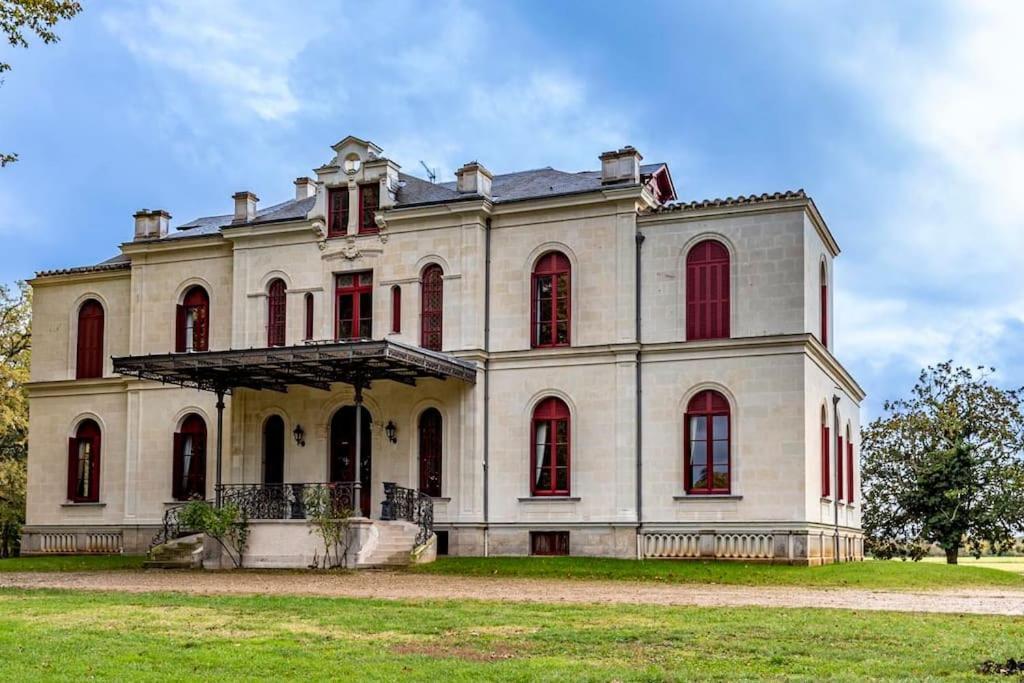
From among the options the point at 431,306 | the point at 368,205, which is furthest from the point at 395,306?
the point at 368,205

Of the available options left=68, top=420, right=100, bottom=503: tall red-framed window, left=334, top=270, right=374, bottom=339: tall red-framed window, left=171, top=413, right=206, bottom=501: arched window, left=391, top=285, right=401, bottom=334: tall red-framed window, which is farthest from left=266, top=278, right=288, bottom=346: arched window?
Result: left=68, top=420, right=100, bottom=503: tall red-framed window

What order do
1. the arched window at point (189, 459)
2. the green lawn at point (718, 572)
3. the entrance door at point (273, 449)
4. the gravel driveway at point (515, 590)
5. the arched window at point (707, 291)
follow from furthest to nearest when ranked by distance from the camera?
1. the arched window at point (189, 459)
2. the entrance door at point (273, 449)
3. the arched window at point (707, 291)
4. the green lawn at point (718, 572)
5. the gravel driveway at point (515, 590)

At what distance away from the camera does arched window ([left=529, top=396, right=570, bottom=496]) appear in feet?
100

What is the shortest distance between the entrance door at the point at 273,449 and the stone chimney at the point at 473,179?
25.5 feet

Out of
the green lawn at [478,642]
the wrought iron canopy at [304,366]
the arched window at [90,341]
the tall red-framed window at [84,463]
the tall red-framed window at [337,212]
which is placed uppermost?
the tall red-framed window at [337,212]

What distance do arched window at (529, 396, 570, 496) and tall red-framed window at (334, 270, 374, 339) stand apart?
5.11 metres

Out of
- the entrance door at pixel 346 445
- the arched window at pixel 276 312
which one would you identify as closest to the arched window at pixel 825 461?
the entrance door at pixel 346 445

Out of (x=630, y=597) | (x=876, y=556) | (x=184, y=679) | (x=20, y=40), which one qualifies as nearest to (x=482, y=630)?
(x=184, y=679)

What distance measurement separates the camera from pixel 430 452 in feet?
105

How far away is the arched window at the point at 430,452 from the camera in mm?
31688

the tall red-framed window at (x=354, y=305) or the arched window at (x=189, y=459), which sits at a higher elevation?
the tall red-framed window at (x=354, y=305)

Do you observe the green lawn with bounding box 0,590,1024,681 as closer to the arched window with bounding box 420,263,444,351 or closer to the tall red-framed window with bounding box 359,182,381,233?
the arched window with bounding box 420,263,444,351

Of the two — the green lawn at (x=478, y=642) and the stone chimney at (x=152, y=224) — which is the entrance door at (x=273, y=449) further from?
the green lawn at (x=478, y=642)

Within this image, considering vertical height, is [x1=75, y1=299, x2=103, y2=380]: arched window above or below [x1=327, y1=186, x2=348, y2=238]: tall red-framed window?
below
